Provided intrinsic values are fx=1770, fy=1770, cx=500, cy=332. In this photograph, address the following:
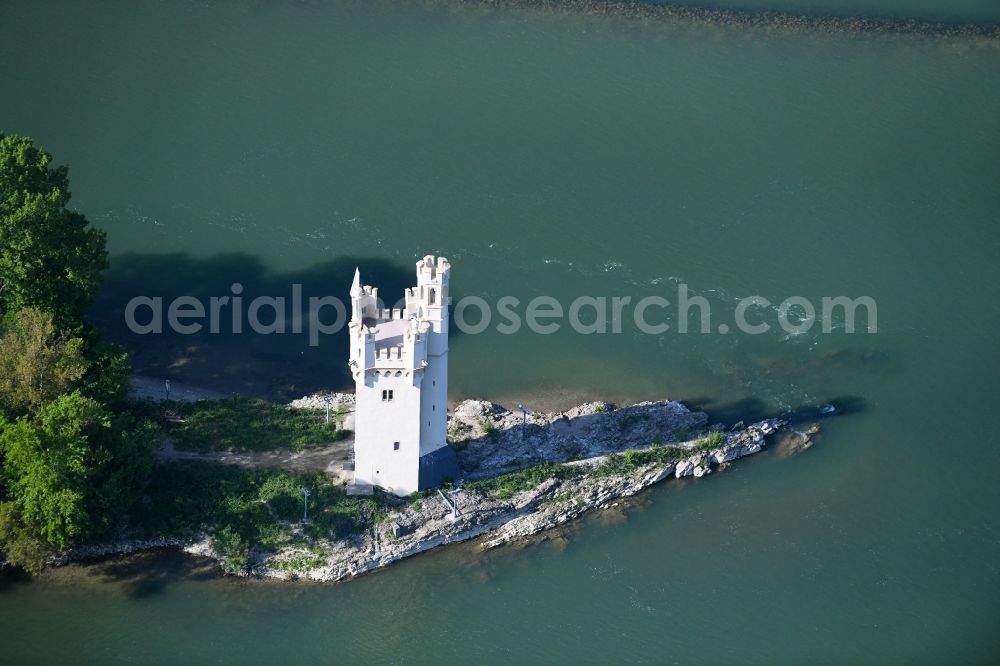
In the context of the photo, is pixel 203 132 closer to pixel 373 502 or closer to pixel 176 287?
pixel 176 287

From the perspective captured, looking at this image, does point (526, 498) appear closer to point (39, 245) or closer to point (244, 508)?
point (244, 508)

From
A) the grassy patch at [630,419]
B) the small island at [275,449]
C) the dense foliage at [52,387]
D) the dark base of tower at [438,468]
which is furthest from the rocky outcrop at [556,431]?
the dense foliage at [52,387]

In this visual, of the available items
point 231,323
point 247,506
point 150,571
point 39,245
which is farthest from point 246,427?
point 39,245

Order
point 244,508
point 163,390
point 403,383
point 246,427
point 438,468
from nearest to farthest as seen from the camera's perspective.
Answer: point 403,383 < point 244,508 < point 438,468 < point 246,427 < point 163,390

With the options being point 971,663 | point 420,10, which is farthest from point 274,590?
point 420,10

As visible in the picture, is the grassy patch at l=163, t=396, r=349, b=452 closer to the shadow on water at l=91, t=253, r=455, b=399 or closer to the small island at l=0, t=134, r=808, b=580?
the small island at l=0, t=134, r=808, b=580

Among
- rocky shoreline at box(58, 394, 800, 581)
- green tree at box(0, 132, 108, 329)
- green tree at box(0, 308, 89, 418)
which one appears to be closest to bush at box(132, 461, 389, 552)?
rocky shoreline at box(58, 394, 800, 581)

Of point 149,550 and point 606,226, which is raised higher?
point 606,226
